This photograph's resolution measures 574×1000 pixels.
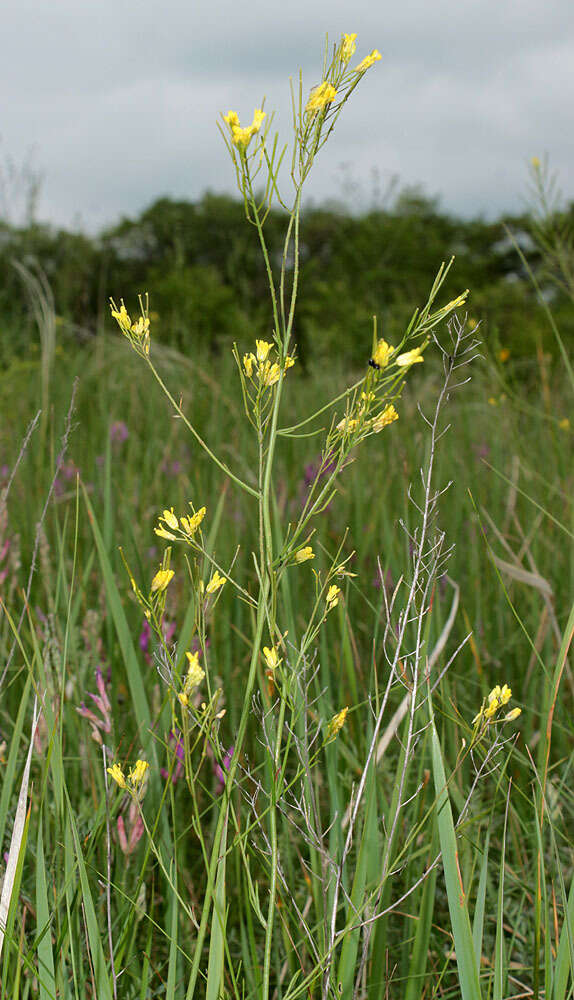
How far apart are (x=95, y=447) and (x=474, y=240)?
56.9 ft

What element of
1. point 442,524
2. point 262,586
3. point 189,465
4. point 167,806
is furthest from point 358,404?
point 189,465

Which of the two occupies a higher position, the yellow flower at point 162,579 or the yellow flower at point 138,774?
the yellow flower at point 162,579

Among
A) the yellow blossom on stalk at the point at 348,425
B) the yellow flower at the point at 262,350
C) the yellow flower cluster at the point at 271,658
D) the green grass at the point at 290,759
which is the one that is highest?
the yellow flower at the point at 262,350

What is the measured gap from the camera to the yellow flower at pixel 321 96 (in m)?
0.64

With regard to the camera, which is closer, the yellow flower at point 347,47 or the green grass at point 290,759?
the yellow flower at point 347,47

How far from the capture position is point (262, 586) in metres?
0.63

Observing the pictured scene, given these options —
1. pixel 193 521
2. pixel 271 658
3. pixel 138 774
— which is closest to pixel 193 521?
pixel 193 521

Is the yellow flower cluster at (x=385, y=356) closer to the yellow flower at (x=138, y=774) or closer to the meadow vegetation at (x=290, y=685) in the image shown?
the meadow vegetation at (x=290, y=685)

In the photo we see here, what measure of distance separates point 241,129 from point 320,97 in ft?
0.24

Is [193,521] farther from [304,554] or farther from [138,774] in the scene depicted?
[138,774]

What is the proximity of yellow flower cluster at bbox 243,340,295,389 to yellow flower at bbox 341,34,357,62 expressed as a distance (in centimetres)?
25

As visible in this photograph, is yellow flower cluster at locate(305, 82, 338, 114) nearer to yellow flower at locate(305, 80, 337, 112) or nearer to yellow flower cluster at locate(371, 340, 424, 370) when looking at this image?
yellow flower at locate(305, 80, 337, 112)

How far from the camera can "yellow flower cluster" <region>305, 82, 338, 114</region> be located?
637 millimetres

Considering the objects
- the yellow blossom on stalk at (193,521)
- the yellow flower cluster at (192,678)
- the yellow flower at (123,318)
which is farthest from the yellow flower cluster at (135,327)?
the yellow flower cluster at (192,678)
